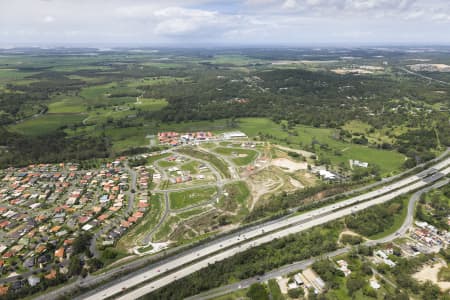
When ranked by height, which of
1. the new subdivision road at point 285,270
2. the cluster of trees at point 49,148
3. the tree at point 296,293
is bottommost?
the new subdivision road at point 285,270

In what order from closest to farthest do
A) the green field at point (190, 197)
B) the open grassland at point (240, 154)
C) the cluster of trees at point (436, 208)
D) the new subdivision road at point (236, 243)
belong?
1. the new subdivision road at point (236, 243)
2. the cluster of trees at point (436, 208)
3. the green field at point (190, 197)
4. the open grassland at point (240, 154)

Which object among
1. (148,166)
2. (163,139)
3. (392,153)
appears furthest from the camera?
(163,139)

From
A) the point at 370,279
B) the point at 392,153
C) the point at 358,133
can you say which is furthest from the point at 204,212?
the point at 358,133

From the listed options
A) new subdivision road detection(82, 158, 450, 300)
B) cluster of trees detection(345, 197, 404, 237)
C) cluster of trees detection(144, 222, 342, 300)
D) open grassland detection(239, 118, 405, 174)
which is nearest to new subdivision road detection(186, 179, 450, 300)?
cluster of trees detection(144, 222, 342, 300)

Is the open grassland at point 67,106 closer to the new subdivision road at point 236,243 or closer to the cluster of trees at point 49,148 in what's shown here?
the cluster of trees at point 49,148

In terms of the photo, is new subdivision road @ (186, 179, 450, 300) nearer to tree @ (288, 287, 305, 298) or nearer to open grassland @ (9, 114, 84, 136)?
tree @ (288, 287, 305, 298)

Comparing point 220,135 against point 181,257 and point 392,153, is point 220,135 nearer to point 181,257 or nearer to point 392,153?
point 392,153

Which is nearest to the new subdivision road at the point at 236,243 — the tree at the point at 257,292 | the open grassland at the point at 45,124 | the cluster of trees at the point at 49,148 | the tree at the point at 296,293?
the tree at the point at 257,292
